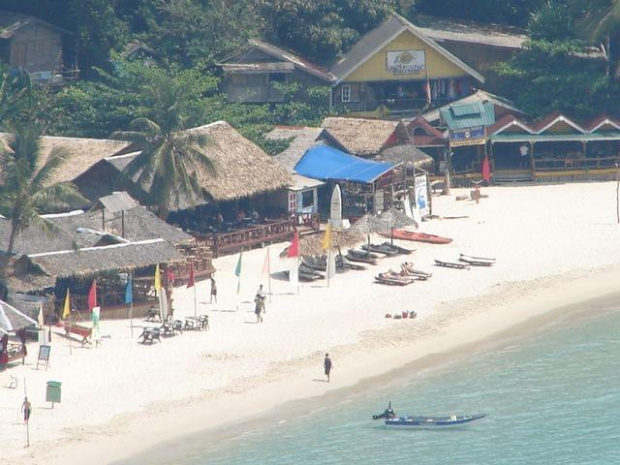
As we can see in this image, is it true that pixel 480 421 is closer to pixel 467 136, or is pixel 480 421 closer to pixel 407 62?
pixel 467 136

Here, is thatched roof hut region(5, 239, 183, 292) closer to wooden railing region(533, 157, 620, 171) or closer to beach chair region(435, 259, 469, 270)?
beach chair region(435, 259, 469, 270)

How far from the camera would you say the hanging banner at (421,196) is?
247 feet

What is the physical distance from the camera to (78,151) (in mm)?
70812

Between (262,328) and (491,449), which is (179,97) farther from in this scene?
(491,449)

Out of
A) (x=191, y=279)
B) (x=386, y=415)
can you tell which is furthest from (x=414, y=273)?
(x=386, y=415)

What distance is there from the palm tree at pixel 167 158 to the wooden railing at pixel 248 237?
1.88 m

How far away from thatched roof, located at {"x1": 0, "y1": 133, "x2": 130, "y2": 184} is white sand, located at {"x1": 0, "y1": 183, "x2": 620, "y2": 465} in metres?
6.80

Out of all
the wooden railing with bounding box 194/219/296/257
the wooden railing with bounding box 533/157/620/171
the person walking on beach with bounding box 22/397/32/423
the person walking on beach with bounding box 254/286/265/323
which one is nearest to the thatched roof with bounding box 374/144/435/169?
the wooden railing with bounding box 194/219/296/257

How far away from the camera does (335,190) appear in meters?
70.6

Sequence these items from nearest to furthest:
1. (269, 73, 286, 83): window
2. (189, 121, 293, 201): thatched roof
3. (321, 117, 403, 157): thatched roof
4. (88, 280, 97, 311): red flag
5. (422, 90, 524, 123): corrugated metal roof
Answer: (88, 280, 97, 311): red flag
(189, 121, 293, 201): thatched roof
(321, 117, 403, 157): thatched roof
(422, 90, 524, 123): corrugated metal roof
(269, 73, 286, 83): window

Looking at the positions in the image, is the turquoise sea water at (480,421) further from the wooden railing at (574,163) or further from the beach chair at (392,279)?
the wooden railing at (574,163)

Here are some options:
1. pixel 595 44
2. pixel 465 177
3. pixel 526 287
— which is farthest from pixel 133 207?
pixel 595 44

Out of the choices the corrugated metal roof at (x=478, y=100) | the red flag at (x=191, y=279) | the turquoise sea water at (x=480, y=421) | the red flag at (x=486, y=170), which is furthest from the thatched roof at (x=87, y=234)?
the corrugated metal roof at (x=478, y=100)

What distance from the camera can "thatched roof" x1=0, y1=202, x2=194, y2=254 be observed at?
196ft
